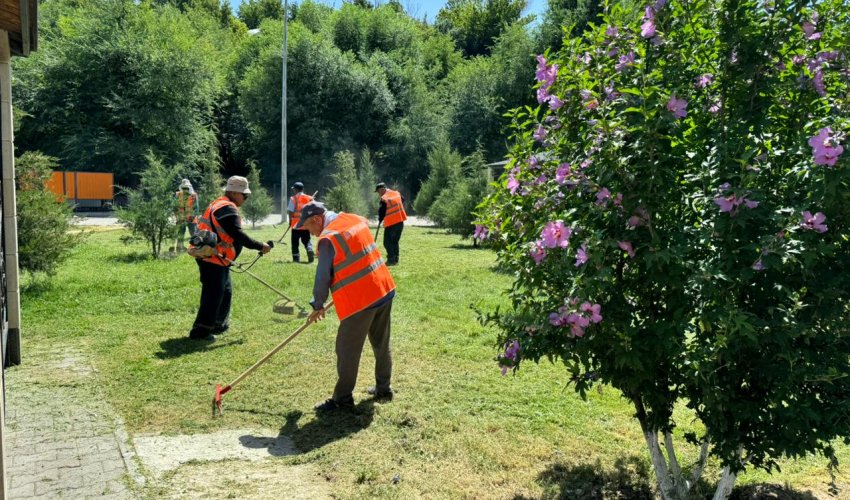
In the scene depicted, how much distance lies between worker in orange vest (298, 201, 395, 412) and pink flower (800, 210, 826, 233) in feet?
10.7

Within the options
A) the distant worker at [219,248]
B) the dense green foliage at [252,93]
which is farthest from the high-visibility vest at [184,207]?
the dense green foliage at [252,93]

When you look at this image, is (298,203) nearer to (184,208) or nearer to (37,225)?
(184,208)

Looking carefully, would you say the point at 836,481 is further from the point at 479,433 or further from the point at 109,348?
the point at 109,348

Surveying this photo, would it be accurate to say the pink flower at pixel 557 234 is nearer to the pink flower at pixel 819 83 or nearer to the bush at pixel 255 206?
the pink flower at pixel 819 83

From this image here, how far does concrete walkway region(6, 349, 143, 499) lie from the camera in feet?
13.2

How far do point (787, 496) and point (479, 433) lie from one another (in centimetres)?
205

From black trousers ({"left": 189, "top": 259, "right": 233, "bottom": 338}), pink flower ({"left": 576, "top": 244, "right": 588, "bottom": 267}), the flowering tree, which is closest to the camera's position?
the flowering tree

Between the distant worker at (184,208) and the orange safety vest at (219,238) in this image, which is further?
the distant worker at (184,208)

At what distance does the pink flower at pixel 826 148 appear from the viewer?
2.54m

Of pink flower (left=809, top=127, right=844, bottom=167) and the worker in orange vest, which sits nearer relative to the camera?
pink flower (left=809, top=127, right=844, bottom=167)

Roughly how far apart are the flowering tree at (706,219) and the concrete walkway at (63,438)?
108 inches

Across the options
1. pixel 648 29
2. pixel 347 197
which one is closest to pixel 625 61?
pixel 648 29

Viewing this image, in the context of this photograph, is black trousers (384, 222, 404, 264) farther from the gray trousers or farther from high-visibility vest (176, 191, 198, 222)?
the gray trousers

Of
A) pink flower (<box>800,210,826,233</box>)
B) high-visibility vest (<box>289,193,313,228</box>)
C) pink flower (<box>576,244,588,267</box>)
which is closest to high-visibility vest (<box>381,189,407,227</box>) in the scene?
high-visibility vest (<box>289,193,313,228</box>)
